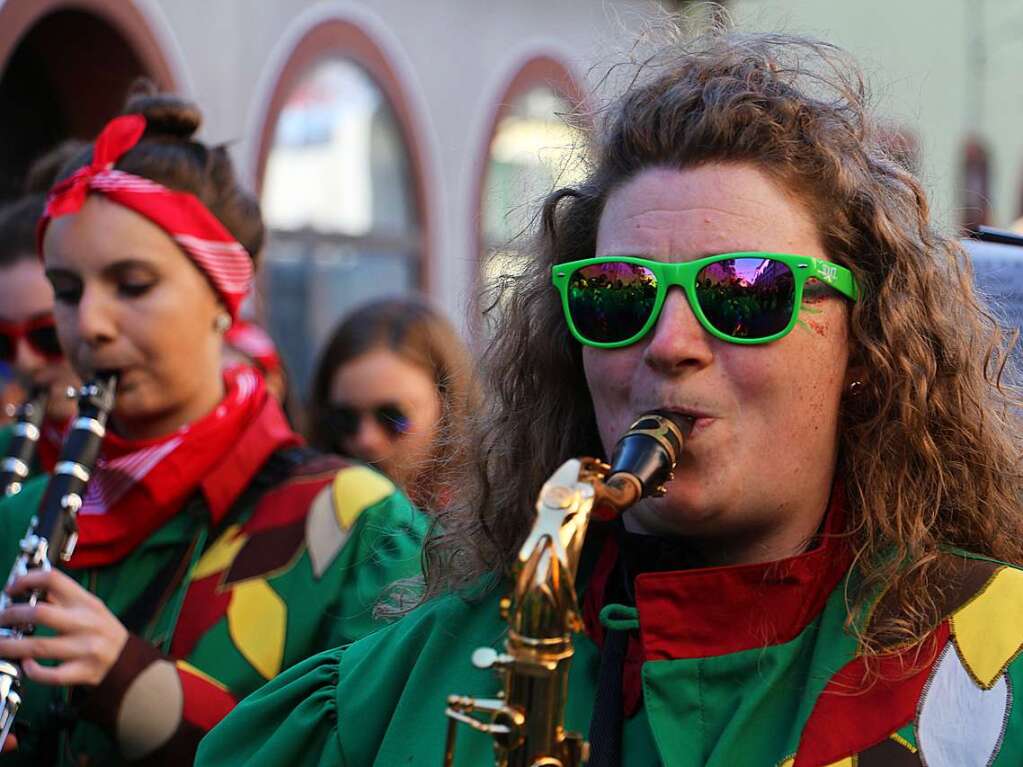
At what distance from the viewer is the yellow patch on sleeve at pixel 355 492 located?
310 centimetres

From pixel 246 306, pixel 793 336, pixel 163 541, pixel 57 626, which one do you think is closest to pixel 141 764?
pixel 57 626

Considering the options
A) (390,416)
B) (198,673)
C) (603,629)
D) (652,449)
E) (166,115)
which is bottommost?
(198,673)

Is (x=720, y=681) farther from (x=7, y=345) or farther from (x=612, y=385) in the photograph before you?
(x=7, y=345)

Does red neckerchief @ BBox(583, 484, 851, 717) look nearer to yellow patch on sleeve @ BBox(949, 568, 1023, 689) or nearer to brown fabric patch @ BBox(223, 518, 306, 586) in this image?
yellow patch on sleeve @ BBox(949, 568, 1023, 689)

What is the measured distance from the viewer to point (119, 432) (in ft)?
11.0

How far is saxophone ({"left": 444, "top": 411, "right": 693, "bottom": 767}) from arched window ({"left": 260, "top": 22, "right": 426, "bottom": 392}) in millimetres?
6068

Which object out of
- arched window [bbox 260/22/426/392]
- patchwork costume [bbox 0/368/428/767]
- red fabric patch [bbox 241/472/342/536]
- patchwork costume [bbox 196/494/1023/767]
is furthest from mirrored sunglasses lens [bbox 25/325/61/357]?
arched window [bbox 260/22/426/392]

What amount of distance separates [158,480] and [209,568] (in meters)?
0.22

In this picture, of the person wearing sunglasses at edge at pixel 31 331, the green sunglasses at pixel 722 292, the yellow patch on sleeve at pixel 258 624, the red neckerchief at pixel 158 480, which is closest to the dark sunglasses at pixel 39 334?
the person wearing sunglasses at edge at pixel 31 331

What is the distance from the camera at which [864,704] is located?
1.88m

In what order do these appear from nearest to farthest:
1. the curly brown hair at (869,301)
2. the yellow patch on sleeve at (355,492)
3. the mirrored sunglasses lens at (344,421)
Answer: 1. the curly brown hair at (869,301)
2. the yellow patch on sleeve at (355,492)
3. the mirrored sunglasses lens at (344,421)

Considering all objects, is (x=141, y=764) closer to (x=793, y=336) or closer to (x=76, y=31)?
(x=793, y=336)

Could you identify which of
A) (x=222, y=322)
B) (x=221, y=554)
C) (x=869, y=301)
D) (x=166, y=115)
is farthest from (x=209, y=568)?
(x=869, y=301)

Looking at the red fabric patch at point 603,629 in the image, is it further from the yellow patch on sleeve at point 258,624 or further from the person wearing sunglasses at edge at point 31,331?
the person wearing sunglasses at edge at point 31,331
